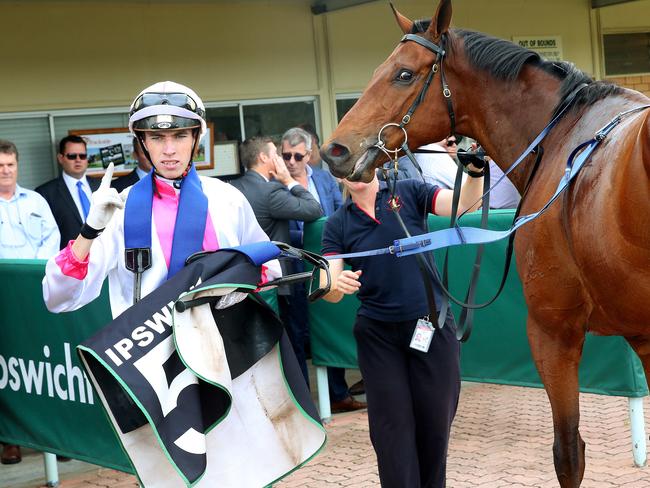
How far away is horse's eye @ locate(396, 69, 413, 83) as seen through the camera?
4000 millimetres

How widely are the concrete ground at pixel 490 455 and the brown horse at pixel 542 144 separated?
142cm

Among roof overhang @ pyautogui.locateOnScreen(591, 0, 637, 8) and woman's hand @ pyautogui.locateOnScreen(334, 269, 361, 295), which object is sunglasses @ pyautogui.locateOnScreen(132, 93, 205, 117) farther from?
roof overhang @ pyautogui.locateOnScreen(591, 0, 637, 8)

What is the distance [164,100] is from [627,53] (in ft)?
35.4

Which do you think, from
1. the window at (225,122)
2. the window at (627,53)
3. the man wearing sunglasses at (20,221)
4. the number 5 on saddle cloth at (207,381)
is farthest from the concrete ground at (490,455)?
the window at (627,53)

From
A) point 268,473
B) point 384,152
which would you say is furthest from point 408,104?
point 268,473

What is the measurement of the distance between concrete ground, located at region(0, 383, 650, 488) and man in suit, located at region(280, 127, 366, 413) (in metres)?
0.18

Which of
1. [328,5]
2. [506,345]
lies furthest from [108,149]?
[506,345]

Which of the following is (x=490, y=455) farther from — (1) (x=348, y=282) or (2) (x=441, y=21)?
(2) (x=441, y=21)

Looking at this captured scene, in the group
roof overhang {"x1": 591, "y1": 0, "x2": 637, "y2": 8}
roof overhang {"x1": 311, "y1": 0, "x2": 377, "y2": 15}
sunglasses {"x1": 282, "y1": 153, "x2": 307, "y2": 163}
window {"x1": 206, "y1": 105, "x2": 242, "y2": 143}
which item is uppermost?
roof overhang {"x1": 591, "y1": 0, "x2": 637, "y2": 8}

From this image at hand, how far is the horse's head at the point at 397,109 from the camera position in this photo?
12.8 ft

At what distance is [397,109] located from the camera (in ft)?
13.1

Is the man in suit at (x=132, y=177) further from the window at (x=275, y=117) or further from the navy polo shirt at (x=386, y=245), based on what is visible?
the navy polo shirt at (x=386, y=245)

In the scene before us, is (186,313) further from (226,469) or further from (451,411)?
(451,411)

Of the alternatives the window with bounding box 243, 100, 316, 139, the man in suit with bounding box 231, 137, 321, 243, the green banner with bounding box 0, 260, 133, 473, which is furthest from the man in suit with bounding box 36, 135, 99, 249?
the window with bounding box 243, 100, 316, 139
